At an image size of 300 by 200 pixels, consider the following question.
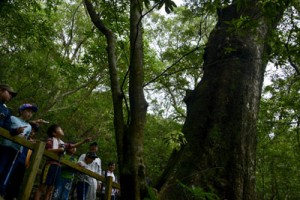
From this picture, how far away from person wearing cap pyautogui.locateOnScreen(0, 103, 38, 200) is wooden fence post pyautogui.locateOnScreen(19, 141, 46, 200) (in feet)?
1.05

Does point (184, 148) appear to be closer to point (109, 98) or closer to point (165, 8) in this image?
point (165, 8)

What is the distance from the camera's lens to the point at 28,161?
193 inches

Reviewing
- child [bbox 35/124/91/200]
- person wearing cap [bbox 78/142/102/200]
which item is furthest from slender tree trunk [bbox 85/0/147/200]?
person wearing cap [bbox 78/142/102/200]

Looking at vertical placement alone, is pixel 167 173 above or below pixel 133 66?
below

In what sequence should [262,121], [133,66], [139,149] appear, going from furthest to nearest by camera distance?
[262,121] → [133,66] → [139,149]

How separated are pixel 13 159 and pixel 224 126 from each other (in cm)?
322

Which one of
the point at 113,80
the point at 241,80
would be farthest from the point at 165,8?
the point at 241,80

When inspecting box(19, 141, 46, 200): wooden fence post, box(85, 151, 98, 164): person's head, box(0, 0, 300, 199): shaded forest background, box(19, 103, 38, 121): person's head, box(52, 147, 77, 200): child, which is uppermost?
box(0, 0, 300, 199): shaded forest background

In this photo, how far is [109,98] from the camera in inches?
689

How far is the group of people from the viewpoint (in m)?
4.09

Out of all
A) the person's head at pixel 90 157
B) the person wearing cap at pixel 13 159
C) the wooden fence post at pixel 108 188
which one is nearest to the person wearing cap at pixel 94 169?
the person's head at pixel 90 157

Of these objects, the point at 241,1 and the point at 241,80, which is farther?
the point at 241,80

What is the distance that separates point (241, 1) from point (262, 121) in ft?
28.1

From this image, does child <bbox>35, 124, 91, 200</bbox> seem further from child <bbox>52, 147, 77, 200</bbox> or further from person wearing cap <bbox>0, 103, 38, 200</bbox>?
person wearing cap <bbox>0, 103, 38, 200</bbox>
